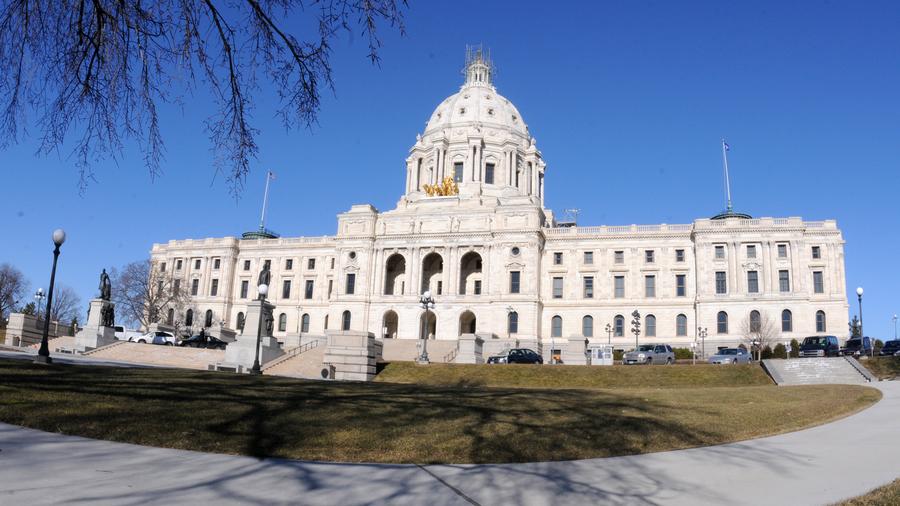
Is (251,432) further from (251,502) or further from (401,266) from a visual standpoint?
(401,266)

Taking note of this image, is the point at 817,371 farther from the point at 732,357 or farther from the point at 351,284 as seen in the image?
the point at 351,284

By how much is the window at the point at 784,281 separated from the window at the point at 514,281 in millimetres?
27408

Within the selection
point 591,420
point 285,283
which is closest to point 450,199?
point 285,283

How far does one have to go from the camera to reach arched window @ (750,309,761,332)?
67562mm

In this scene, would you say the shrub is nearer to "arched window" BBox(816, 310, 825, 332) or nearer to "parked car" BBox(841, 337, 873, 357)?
"parked car" BBox(841, 337, 873, 357)

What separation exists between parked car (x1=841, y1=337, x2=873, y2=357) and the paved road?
1725 inches

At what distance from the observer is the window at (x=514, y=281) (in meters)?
76.4

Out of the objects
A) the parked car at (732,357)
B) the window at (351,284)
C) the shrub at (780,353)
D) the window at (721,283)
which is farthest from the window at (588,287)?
the window at (351,284)

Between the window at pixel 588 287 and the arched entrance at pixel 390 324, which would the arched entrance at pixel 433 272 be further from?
the window at pixel 588 287

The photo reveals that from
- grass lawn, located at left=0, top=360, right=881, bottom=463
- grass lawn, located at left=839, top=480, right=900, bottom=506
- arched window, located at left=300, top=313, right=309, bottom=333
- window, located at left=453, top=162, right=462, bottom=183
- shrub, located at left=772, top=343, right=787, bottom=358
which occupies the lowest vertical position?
grass lawn, located at left=839, top=480, right=900, bottom=506

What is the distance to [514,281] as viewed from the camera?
7675 centimetres

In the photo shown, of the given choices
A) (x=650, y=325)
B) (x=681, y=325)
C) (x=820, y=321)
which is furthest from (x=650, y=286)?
(x=820, y=321)

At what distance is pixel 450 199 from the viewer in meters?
A: 84.1

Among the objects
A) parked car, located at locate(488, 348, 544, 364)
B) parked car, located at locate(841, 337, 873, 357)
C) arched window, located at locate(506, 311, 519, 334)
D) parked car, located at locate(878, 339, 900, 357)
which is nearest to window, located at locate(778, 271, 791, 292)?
parked car, located at locate(841, 337, 873, 357)
